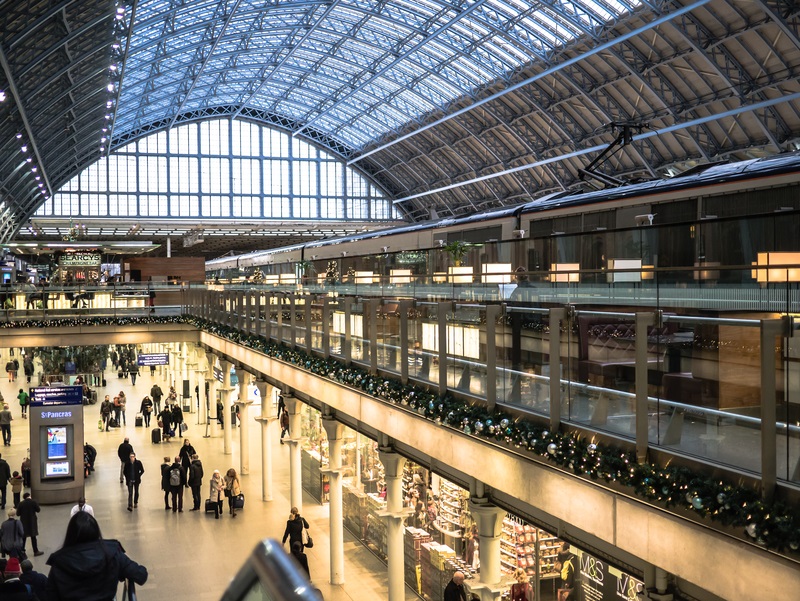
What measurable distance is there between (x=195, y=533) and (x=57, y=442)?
5.14 meters

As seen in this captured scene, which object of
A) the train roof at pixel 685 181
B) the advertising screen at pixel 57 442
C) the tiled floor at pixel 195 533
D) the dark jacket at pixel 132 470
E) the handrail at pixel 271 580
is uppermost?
the train roof at pixel 685 181

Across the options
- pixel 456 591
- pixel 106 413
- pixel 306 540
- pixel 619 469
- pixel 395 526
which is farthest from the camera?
pixel 106 413

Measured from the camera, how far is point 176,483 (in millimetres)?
23500

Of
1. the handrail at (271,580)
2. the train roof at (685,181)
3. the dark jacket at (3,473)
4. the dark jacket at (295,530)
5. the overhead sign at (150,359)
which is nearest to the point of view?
the handrail at (271,580)

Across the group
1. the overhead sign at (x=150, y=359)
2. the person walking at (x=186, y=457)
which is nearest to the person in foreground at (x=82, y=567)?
the person walking at (x=186, y=457)

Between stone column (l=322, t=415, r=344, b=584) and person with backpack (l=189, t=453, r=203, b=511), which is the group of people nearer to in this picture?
stone column (l=322, t=415, r=344, b=584)

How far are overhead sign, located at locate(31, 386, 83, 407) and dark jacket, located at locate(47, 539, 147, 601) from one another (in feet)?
64.0

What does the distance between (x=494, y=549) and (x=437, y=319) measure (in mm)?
3328

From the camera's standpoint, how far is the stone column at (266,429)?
955 inches

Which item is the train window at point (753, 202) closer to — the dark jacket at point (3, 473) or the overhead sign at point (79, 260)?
the dark jacket at point (3, 473)

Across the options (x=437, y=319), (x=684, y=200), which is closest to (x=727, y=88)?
(x=684, y=200)

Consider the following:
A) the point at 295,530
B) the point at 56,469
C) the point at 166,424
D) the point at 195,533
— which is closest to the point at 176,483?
the point at 195,533

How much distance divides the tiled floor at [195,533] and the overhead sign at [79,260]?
44.6ft

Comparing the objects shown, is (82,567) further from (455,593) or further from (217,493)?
(217,493)
